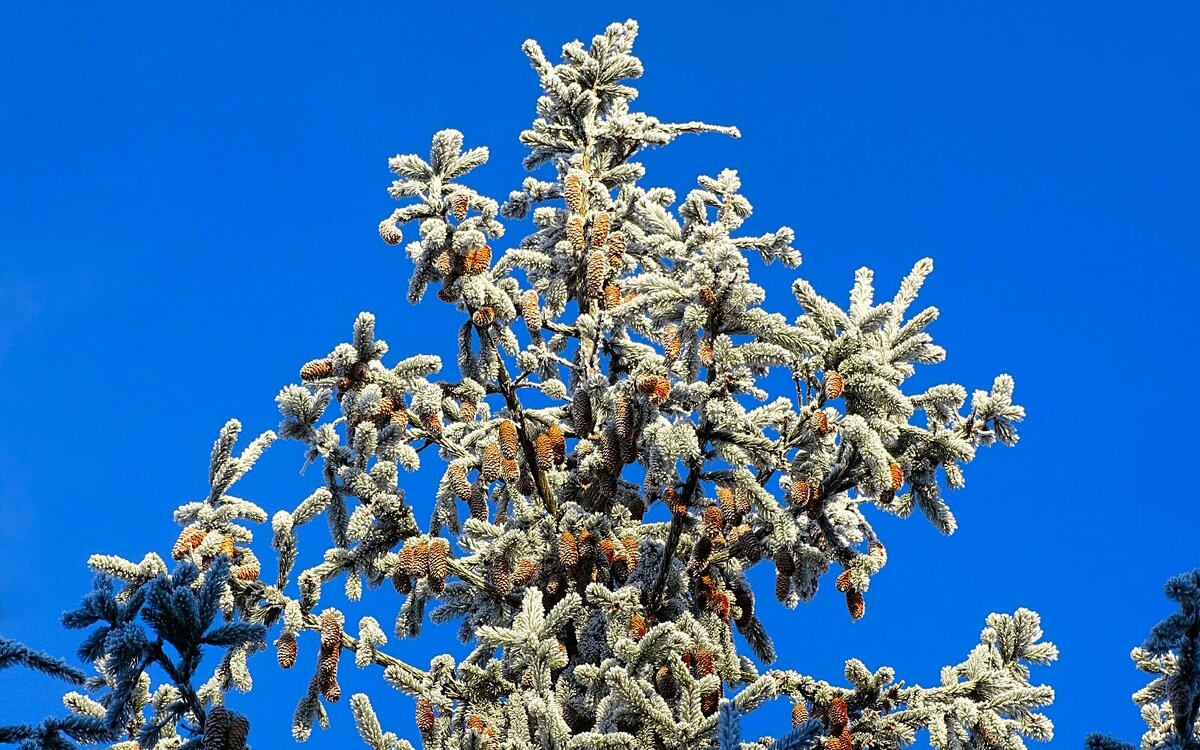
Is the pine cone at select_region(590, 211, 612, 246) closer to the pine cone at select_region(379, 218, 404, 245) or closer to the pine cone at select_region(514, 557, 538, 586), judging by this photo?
the pine cone at select_region(379, 218, 404, 245)

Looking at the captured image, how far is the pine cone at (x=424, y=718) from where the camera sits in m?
7.41

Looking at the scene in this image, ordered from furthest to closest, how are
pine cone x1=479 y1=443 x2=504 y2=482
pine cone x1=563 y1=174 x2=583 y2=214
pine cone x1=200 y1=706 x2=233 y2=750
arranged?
pine cone x1=563 y1=174 x2=583 y2=214
pine cone x1=479 y1=443 x2=504 y2=482
pine cone x1=200 y1=706 x2=233 y2=750

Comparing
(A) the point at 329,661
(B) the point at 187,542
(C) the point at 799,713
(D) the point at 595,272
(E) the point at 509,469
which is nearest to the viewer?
(B) the point at 187,542

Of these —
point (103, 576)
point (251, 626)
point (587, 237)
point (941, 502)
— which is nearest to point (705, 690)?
point (941, 502)

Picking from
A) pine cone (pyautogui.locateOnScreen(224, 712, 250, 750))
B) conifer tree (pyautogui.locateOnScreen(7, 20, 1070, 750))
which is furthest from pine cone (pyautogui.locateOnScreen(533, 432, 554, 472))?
pine cone (pyautogui.locateOnScreen(224, 712, 250, 750))

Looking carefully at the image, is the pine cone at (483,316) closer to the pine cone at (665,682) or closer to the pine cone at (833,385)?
the pine cone at (833,385)

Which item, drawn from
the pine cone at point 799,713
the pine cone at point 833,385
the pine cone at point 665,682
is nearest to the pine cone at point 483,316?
the pine cone at point 833,385

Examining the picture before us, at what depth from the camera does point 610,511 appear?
8742 millimetres

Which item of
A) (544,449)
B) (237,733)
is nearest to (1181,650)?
(237,733)

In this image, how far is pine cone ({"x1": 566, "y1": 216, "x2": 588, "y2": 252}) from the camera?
30.8 ft

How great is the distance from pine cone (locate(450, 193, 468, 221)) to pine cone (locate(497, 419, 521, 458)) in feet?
5.00

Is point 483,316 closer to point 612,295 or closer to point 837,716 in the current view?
point 612,295

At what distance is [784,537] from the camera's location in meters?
7.29

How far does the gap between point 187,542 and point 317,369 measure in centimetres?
142
